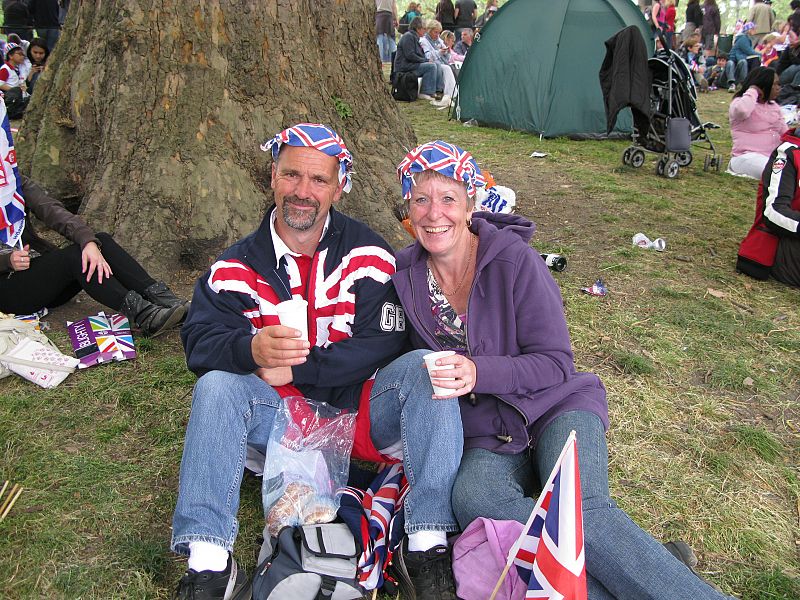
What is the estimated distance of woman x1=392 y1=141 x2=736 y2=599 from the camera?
7.60 feet

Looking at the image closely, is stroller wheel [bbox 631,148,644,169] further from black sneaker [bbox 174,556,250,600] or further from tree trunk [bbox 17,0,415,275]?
black sneaker [bbox 174,556,250,600]

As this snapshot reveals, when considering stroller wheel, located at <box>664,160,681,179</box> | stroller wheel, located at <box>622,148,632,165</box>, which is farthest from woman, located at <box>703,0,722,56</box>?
stroller wheel, located at <box>664,160,681,179</box>

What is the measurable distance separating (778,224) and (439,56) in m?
11.3

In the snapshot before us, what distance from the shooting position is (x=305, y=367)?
253 centimetres

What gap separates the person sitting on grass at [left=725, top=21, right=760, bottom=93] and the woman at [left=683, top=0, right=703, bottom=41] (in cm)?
218

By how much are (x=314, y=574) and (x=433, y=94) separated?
44.6 feet

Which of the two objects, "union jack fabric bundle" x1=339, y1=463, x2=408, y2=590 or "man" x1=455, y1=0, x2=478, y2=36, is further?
"man" x1=455, y1=0, x2=478, y2=36

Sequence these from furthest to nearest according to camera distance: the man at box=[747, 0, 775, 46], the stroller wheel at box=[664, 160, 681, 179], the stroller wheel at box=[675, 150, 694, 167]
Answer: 1. the man at box=[747, 0, 775, 46]
2. the stroller wheel at box=[675, 150, 694, 167]
3. the stroller wheel at box=[664, 160, 681, 179]

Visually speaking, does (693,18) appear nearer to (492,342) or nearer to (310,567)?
(492,342)

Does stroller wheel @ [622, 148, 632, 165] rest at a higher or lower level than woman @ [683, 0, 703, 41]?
lower

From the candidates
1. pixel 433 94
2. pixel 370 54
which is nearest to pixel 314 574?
pixel 370 54

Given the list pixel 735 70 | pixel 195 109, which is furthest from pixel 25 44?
pixel 735 70

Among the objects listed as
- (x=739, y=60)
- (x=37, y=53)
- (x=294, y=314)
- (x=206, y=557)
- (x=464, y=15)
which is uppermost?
(x=464, y=15)

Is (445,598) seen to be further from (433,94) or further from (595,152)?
(433,94)
